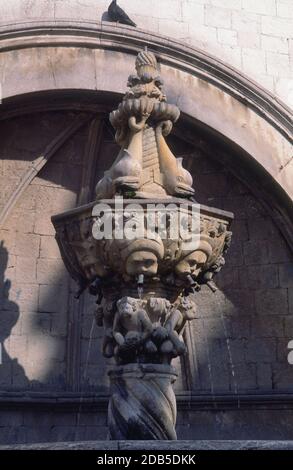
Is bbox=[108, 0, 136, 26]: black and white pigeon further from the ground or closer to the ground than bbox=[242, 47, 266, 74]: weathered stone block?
further from the ground

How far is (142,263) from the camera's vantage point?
4.85m

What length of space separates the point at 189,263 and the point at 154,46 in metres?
2.65

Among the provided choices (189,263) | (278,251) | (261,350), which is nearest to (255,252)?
(278,251)

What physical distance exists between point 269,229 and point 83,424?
213 cm

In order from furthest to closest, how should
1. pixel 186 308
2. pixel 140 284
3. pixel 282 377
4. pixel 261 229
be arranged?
pixel 261 229
pixel 282 377
pixel 186 308
pixel 140 284

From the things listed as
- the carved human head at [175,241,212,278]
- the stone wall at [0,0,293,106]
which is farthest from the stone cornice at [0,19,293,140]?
the carved human head at [175,241,212,278]

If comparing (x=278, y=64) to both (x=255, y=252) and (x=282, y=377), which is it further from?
(x=282, y=377)

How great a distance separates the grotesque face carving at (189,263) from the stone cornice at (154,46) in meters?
2.58

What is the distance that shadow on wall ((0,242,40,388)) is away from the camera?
712 cm

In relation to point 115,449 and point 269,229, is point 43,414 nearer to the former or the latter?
point 269,229

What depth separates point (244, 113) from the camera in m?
7.29

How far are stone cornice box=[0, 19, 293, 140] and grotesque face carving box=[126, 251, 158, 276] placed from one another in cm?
262

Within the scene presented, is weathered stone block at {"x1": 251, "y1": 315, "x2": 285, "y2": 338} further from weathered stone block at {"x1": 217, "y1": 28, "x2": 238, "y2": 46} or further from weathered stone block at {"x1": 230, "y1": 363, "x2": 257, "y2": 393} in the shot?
weathered stone block at {"x1": 217, "y1": 28, "x2": 238, "y2": 46}

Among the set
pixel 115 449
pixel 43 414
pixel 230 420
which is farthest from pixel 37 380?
pixel 115 449
